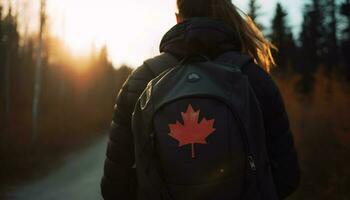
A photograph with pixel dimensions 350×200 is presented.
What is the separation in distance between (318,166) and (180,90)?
14161 mm

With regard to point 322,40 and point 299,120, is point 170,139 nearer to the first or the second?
point 299,120

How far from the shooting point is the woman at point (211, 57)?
2.16 metres

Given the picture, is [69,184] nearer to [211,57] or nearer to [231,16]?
[231,16]

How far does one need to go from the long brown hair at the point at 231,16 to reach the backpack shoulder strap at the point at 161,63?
0.26 m

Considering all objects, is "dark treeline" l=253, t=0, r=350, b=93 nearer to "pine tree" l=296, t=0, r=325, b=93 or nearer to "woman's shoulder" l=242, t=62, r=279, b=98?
"pine tree" l=296, t=0, r=325, b=93

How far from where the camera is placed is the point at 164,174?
2.02m

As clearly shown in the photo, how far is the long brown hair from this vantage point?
7.77 feet

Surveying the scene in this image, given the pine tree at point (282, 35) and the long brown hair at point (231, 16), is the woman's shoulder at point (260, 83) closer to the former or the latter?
the long brown hair at point (231, 16)

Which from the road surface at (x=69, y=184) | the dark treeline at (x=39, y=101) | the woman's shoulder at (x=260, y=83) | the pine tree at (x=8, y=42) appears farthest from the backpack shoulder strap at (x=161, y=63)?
the pine tree at (x=8, y=42)

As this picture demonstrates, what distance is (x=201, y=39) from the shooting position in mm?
2168

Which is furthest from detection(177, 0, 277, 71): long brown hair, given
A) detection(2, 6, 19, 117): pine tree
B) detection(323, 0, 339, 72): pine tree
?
detection(323, 0, 339, 72): pine tree

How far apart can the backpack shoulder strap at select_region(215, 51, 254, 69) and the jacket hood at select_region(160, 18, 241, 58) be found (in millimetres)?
39

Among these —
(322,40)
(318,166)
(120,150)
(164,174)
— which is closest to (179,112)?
(164,174)

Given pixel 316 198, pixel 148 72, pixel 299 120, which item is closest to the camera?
pixel 148 72
